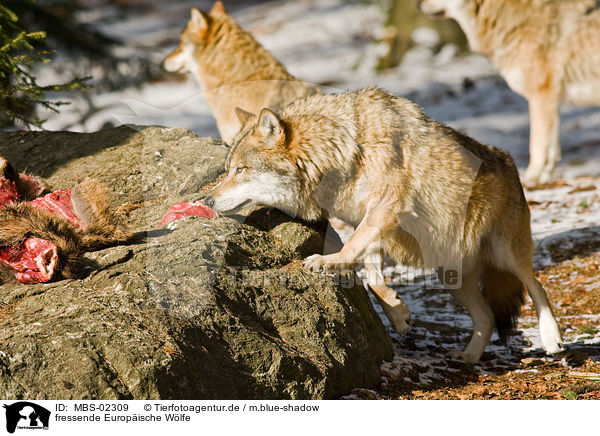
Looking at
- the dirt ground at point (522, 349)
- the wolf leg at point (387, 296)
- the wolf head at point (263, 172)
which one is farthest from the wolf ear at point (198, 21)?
the wolf leg at point (387, 296)

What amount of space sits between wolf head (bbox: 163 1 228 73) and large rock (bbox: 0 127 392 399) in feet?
11.5

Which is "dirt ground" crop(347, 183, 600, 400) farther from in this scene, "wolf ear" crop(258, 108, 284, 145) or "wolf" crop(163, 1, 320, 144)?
"wolf" crop(163, 1, 320, 144)

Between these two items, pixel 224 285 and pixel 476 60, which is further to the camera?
pixel 476 60

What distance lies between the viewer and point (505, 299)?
17.1 ft

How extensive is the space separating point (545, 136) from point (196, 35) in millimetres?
4998

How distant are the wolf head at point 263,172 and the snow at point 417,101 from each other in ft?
3.38

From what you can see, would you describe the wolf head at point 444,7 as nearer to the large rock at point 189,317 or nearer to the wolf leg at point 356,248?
the large rock at point 189,317

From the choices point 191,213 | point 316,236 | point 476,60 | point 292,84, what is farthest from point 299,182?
point 476,60

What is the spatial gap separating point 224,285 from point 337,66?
15.1 metres

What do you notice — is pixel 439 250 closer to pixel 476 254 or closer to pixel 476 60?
pixel 476 254

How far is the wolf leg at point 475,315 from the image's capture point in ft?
16.2

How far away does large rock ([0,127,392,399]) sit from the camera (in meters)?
3.04

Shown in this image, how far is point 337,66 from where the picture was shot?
59.4 feet
